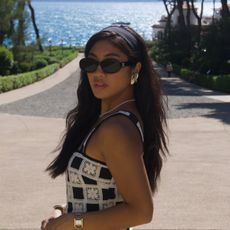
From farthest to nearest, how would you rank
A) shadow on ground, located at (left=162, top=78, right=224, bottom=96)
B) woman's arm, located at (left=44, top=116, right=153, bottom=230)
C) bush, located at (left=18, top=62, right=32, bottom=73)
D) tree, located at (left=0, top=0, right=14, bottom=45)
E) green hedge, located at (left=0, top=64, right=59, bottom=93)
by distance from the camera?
bush, located at (left=18, top=62, right=32, bottom=73)
tree, located at (left=0, top=0, right=14, bottom=45)
green hedge, located at (left=0, top=64, right=59, bottom=93)
shadow on ground, located at (left=162, top=78, right=224, bottom=96)
woman's arm, located at (left=44, top=116, right=153, bottom=230)

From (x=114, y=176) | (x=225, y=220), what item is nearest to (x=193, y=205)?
(x=225, y=220)

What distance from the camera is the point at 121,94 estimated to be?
2373 mm

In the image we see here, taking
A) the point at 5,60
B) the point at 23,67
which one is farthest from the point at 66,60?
the point at 5,60

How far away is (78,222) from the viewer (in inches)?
87.2

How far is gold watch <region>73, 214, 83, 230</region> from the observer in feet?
7.26

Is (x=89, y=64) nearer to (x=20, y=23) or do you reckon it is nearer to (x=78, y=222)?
(x=78, y=222)

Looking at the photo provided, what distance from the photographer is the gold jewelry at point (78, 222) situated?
7.25 ft

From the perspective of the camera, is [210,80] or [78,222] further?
[210,80]

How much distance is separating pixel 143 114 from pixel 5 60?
110ft

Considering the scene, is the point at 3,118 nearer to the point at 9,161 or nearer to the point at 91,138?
the point at 9,161

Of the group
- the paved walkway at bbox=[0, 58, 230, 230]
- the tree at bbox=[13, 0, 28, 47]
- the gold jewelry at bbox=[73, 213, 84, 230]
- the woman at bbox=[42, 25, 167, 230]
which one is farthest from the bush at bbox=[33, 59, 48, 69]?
the gold jewelry at bbox=[73, 213, 84, 230]

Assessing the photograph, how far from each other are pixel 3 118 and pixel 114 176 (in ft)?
47.2

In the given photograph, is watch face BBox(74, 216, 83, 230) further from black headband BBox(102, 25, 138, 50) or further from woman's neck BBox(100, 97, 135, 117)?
black headband BBox(102, 25, 138, 50)

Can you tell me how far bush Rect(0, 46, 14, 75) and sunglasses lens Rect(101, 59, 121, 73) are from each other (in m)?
33.3
